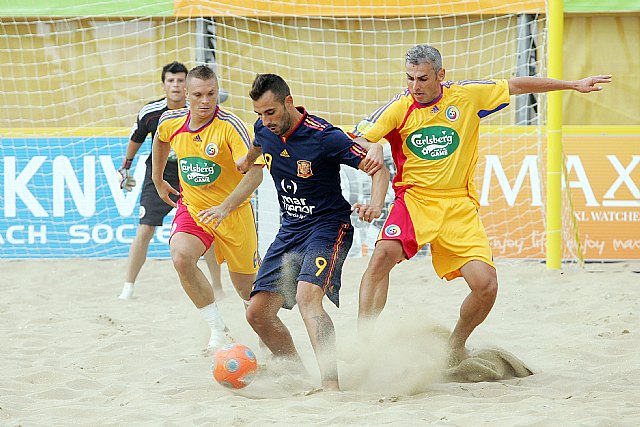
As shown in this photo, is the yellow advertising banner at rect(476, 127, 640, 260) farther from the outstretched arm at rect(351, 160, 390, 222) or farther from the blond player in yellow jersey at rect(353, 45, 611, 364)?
the outstretched arm at rect(351, 160, 390, 222)

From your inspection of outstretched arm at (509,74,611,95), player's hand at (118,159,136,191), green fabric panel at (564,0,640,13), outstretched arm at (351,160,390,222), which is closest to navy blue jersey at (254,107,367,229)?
outstretched arm at (351,160,390,222)

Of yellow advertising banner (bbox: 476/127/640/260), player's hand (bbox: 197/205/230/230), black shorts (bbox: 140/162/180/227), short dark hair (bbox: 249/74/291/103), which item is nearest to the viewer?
short dark hair (bbox: 249/74/291/103)

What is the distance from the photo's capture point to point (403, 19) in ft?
35.6

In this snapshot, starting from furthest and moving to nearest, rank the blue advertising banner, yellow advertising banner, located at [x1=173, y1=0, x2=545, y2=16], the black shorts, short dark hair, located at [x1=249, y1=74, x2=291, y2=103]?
yellow advertising banner, located at [x1=173, y1=0, x2=545, y2=16] → the blue advertising banner → the black shorts → short dark hair, located at [x1=249, y1=74, x2=291, y2=103]

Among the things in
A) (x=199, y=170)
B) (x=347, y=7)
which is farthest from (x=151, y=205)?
(x=347, y=7)

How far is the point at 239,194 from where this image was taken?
549cm

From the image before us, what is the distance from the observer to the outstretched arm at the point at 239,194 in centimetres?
542

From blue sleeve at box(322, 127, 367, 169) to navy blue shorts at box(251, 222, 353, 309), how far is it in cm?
38

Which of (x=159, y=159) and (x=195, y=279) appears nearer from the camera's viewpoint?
(x=195, y=279)

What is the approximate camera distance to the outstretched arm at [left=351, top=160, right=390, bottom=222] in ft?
14.6

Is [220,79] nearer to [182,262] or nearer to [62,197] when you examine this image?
[62,197]

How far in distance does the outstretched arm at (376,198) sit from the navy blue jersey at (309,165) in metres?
0.13

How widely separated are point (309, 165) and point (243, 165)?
0.72 metres

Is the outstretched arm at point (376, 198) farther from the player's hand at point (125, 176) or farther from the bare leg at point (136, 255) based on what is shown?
the bare leg at point (136, 255)
